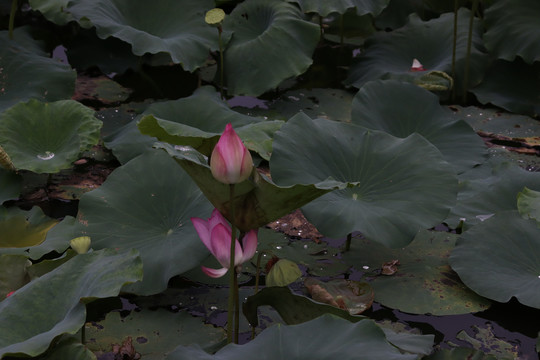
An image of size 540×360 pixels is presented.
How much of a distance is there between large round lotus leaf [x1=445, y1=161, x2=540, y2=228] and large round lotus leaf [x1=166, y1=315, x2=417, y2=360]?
2.71ft

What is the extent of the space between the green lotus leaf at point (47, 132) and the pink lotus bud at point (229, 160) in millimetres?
1018

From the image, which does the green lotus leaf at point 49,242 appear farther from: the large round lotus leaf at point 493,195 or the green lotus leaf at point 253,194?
the large round lotus leaf at point 493,195

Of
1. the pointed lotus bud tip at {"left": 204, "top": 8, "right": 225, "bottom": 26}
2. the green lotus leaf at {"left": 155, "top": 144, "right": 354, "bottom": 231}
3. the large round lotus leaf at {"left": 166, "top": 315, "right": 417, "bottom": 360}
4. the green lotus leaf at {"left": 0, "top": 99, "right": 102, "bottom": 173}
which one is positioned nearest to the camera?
the large round lotus leaf at {"left": 166, "top": 315, "right": 417, "bottom": 360}

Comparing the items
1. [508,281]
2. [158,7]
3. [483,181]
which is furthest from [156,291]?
[158,7]

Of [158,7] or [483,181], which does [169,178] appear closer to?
[483,181]

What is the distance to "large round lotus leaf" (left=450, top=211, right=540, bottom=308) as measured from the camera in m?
1.85

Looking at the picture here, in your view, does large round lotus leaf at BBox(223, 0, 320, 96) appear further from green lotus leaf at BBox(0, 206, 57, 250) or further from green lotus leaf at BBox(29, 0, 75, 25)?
green lotus leaf at BBox(0, 206, 57, 250)

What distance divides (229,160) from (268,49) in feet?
5.29

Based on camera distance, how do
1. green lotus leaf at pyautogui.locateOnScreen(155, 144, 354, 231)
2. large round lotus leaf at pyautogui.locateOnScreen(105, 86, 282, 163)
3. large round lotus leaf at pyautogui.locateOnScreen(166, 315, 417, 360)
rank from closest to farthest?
1. large round lotus leaf at pyautogui.locateOnScreen(166, 315, 417, 360)
2. green lotus leaf at pyautogui.locateOnScreen(155, 144, 354, 231)
3. large round lotus leaf at pyautogui.locateOnScreen(105, 86, 282, 163)

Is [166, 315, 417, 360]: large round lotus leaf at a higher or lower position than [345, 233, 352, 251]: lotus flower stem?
higher

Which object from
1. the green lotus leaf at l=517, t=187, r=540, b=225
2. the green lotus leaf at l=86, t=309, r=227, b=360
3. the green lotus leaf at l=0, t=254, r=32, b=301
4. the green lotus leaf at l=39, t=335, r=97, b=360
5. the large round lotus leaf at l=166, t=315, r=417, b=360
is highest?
the large round lotus leaf at l=166, t=315, r=417, b=360

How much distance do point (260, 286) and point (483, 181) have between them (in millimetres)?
828

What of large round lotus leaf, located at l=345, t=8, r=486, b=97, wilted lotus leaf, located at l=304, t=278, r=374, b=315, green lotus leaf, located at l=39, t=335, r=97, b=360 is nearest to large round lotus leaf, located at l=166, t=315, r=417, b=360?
green lotus leaf, located at l=39, t=335, r=97, b=360

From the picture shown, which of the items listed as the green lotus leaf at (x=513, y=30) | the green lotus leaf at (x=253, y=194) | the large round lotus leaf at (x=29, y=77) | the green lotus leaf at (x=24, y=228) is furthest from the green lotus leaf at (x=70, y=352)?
the green lotus leaf at (x=513, y=30)
